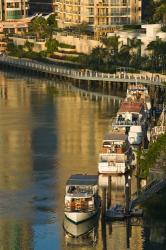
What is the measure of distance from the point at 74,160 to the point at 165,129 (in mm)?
3240

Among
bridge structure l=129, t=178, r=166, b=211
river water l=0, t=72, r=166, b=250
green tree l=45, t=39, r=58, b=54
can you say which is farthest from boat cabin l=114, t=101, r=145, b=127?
A: green tree l=45, t=39, r=58, b=54

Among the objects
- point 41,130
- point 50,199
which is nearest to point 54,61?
point 41,130

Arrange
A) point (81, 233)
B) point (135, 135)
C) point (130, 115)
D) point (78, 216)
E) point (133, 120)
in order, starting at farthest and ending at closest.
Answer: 1. point (130, 115)
2. point (133, 120)
3. point (135, 135)
4. point (78, 216)
5. point (81, 233)

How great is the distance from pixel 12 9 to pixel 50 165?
4742 centimetres

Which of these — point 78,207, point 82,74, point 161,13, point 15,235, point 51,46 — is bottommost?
point 15,235

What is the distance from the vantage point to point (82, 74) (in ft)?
193

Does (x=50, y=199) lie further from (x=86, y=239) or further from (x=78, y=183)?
(x=86, y=239)

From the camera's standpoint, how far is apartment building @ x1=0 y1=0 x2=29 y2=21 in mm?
82500

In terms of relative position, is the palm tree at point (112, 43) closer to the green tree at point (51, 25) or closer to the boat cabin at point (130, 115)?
the green tree at point (51, 25)

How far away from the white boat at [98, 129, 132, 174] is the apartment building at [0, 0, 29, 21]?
4641 centimetres

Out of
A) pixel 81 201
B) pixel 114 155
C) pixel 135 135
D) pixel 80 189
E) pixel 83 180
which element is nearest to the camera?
pixel 81 201

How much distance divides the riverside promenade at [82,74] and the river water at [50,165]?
4.68 ft

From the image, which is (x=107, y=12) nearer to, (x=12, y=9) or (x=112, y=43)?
(x=112, y=43)

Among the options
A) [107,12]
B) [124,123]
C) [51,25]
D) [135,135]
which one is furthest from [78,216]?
[51,25]
